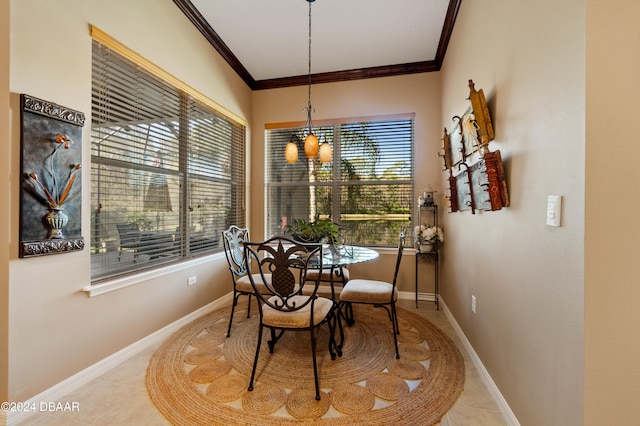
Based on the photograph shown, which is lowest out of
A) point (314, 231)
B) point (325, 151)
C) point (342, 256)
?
point (342, 256)

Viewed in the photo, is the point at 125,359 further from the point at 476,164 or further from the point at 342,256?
the point at 476,164

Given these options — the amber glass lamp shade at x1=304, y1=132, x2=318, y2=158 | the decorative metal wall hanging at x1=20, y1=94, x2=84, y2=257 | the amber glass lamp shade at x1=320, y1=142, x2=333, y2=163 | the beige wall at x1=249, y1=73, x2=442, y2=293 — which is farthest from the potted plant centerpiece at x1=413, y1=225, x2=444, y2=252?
the decorative metal wall hanging at x1=20, y1=94, x2=84, y2=257

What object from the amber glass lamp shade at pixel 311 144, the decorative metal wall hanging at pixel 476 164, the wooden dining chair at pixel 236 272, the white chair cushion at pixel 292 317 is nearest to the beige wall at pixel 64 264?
the wooden dining chair at pixel 236 272

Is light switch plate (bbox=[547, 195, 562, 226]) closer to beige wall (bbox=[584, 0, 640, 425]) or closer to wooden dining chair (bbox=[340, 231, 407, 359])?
beige wall (bbox=[584, 0, 640, 425])

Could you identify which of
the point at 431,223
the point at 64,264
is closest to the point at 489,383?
the point at 431,223

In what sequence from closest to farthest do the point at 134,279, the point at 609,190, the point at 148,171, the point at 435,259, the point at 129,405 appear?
1. the point at 609,190
2. the point at 129,405
3. the point at 134,279
4. the point at 148,171
5. the point at 435,259

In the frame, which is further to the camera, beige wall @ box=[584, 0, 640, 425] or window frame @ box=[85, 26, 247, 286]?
window frame @ box=[85, 26, 247, 286]

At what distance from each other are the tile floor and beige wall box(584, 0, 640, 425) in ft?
2.49

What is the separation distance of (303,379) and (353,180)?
2.67 metres

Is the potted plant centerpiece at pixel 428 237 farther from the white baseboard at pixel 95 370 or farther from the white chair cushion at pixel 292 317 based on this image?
the white baseboard at pixel 95 370

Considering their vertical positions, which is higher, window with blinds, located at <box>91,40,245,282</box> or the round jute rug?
window with blinds, located at <box>91,40,245,282</box>

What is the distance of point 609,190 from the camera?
1.00 metres

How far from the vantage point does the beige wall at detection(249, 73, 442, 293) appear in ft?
12.2

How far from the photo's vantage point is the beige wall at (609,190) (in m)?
1.00
